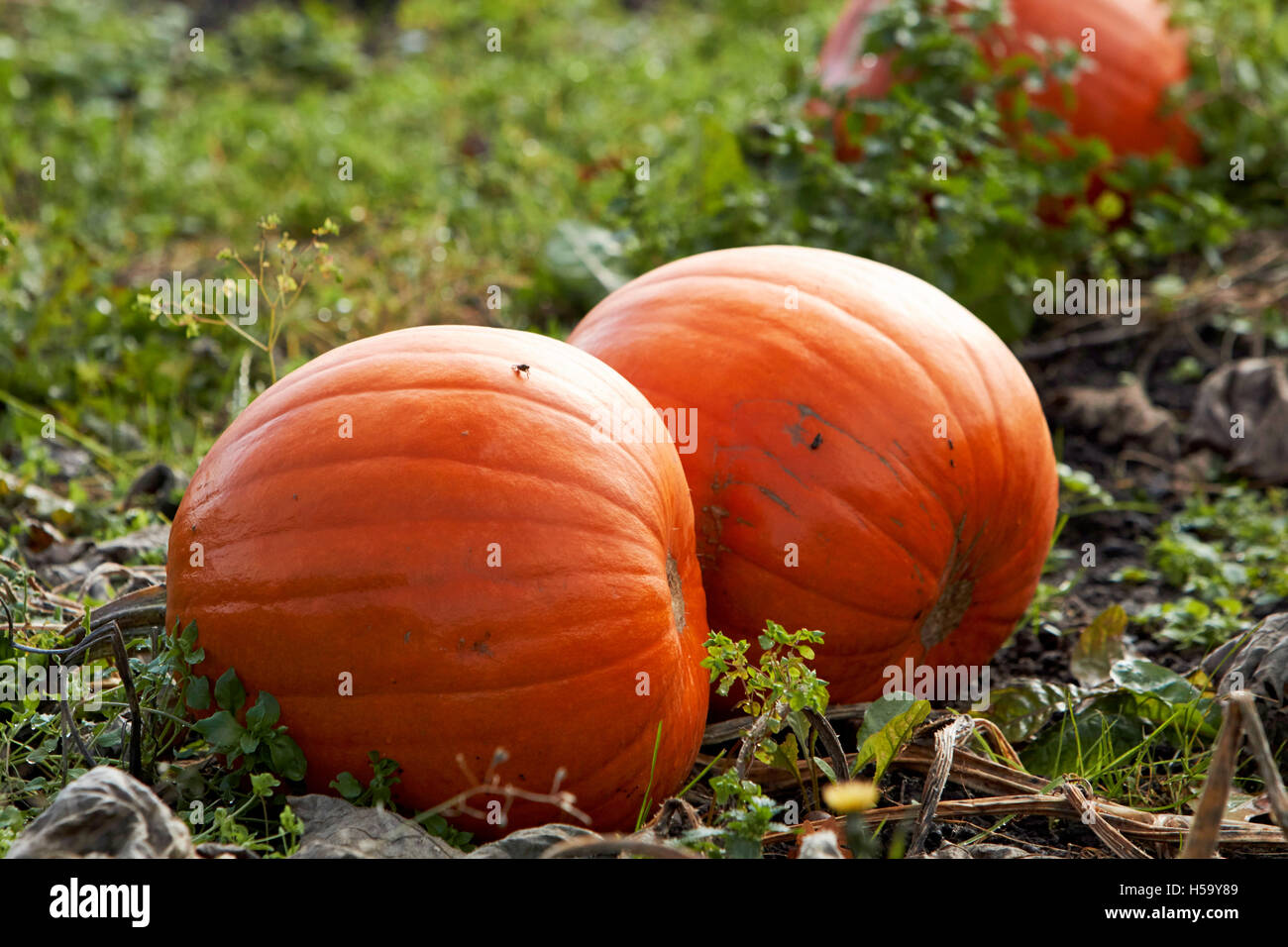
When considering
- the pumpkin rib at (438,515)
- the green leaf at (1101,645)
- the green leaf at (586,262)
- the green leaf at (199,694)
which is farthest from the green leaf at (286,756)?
the green leaf at (586,262)

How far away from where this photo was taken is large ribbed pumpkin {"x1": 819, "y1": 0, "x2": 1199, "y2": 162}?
14.7 feet

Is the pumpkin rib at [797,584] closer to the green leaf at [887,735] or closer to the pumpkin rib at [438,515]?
the green leaf at [887,735]

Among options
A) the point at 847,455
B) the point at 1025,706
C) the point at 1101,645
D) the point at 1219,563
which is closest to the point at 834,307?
the point at 847,455

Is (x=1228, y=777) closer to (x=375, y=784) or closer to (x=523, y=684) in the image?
(x=523, y=684)

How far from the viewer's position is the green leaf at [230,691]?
203 cm

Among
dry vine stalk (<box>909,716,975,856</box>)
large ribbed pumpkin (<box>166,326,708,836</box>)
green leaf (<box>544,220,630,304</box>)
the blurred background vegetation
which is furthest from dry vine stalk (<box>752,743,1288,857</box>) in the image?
green leaf (<box>544,220,630,304</box>)

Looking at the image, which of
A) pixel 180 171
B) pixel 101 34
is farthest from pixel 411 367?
pixel 101 34

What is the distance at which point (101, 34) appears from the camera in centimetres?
711

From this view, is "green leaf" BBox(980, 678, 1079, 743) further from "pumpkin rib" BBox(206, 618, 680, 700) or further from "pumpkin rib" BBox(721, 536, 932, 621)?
"pumpkin rib" BBox(206, 618, 680, 700)

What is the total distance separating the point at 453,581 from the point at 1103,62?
12.1ft

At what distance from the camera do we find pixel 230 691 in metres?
2.04
